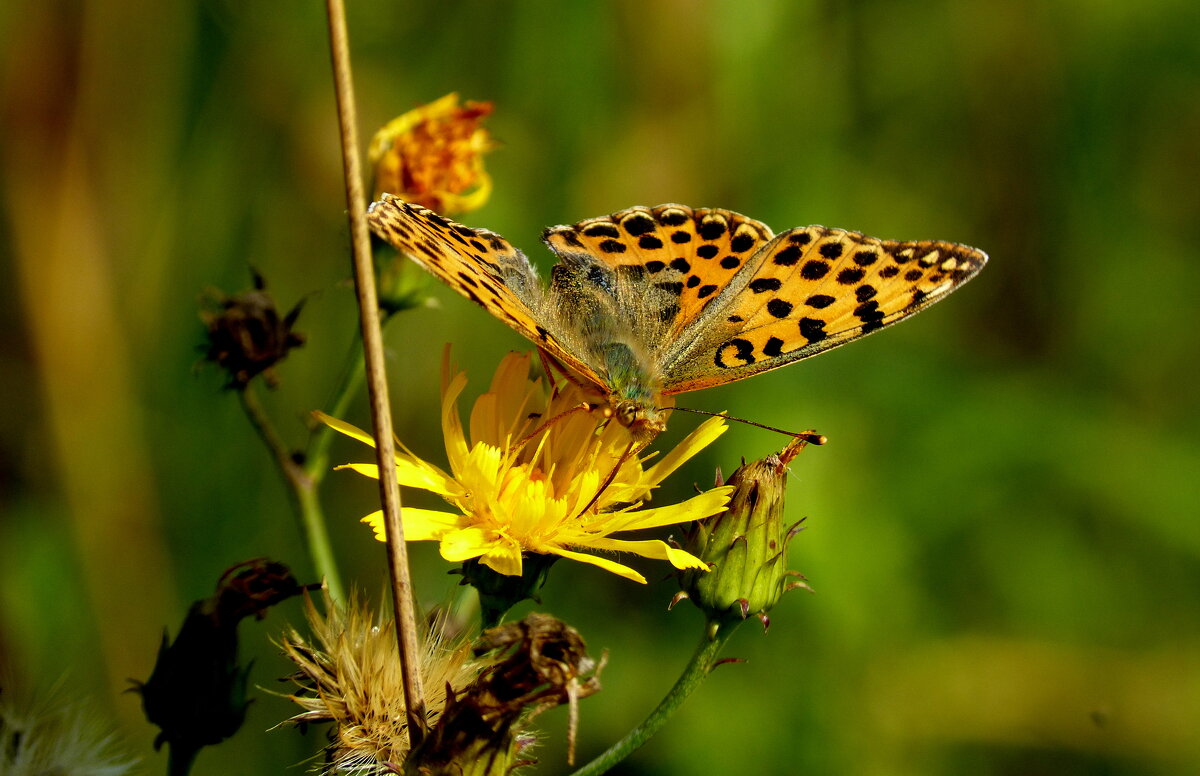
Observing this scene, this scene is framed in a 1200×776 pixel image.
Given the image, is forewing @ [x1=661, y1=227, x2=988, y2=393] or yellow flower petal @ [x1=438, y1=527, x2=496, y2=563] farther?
forewing @ [x1=661, y1=227, x2=988, y2=393]

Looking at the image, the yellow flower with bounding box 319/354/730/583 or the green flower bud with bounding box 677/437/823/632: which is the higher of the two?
the yellow flower with bounding box 319/354/730/583

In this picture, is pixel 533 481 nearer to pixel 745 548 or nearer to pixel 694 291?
pixel 745 548

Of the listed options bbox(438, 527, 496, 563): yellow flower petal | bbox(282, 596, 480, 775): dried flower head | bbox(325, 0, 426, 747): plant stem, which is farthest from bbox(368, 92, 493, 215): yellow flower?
bbox(325, 0, 426, 747): plant stem

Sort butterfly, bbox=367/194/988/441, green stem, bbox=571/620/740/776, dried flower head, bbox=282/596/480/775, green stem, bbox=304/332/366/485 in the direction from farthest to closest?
green stem, bbox=304/332/366/485 < butterfly, bbox=367/194/988/441 < green stem, bbox=571/620/740/776 < dried flower head, bbox=282/596/480/775

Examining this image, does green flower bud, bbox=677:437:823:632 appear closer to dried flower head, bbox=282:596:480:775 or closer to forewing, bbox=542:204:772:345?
dried flower head, bbox=282:596:480:775

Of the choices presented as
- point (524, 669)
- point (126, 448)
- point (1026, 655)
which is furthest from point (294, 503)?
point (1026, 655)

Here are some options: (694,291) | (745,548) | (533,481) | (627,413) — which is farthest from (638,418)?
(694,291)

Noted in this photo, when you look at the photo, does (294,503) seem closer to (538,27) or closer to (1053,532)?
(538,27)
